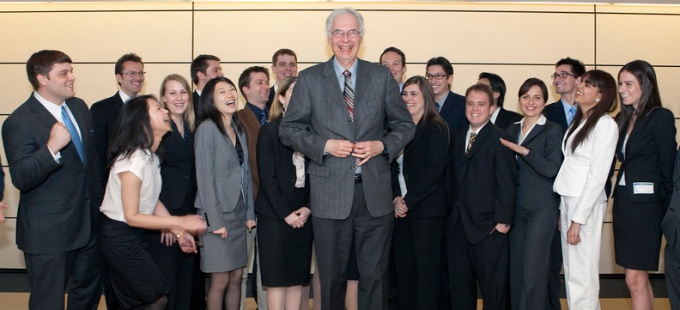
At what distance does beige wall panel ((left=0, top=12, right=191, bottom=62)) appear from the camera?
686 cm

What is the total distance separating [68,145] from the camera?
3975mm

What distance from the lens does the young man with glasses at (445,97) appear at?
5.60 m

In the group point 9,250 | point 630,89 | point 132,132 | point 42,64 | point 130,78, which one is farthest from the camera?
point 9,250

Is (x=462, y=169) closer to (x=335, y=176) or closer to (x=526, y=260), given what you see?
(x=526, y=260)

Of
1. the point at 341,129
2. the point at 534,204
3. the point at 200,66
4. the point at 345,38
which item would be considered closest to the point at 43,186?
the point at 341,129

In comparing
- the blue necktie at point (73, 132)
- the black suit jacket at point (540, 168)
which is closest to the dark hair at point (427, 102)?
the black suit jacket at point (540, 168)

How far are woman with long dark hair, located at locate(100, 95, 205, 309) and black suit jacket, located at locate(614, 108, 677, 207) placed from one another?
9.33 feet

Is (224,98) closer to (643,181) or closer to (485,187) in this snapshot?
(485,187)

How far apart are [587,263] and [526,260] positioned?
0.41m

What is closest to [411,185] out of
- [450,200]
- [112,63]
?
[450,200]

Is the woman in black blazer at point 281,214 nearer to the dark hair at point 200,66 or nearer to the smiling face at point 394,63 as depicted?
the dark hair at point 200,66

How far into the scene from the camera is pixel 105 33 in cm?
688

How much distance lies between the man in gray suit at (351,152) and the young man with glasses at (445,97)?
5.91 ft

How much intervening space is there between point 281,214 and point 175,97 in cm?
121
